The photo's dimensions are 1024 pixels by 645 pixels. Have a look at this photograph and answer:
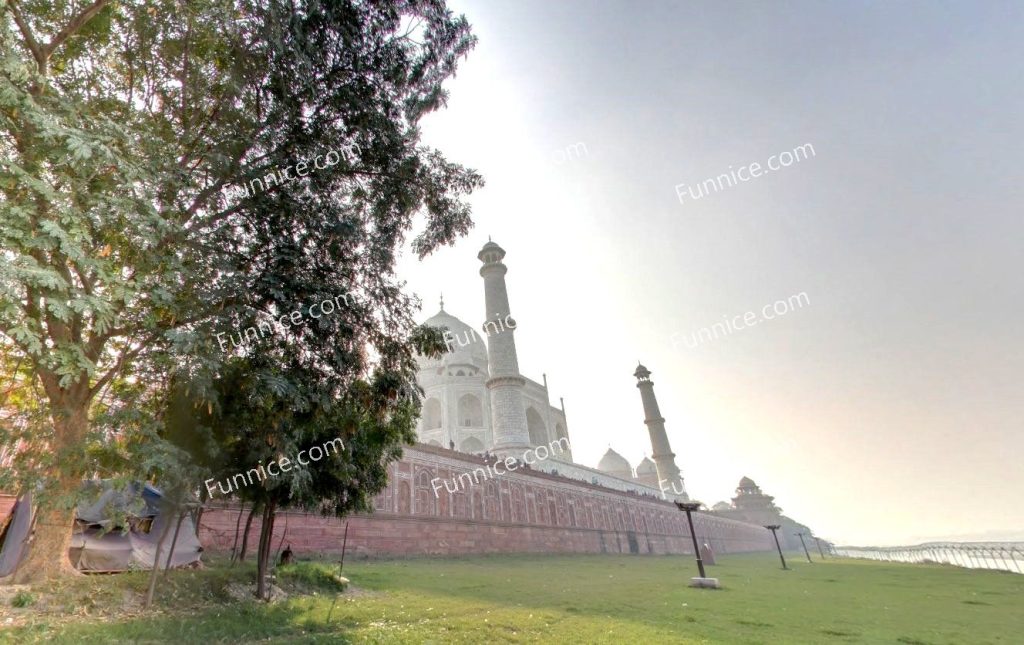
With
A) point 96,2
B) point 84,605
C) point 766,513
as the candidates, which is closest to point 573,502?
point 84,605

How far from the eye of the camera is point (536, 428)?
51156mm

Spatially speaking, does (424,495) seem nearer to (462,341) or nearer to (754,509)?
(462,341)

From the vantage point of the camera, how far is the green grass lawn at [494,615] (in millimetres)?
6445

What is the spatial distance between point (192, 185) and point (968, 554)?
52807 mm

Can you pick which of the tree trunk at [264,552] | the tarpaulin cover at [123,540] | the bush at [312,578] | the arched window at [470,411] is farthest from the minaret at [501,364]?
the tree trunk at [264,552]

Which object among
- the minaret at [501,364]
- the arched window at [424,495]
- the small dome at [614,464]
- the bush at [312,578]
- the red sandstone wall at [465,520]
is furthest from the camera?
the small dome at [614,464]

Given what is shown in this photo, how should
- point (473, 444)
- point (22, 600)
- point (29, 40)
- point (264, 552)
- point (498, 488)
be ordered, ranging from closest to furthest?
point (22, 600), point (29, 40), point (264, 552), point (498, 488), point (473, 444)

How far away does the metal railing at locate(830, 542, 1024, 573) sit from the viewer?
32.7m

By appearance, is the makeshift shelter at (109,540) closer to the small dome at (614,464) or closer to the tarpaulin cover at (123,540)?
the tarpaulin cover at (123,540)

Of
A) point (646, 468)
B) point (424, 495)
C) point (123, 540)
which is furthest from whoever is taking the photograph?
point (646, 468)

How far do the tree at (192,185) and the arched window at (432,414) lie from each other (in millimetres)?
38269

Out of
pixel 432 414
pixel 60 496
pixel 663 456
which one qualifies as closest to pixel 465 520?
pixel 60 496

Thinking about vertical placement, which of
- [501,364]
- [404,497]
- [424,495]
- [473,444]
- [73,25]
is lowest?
[404,497]

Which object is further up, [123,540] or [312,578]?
[123,540]
